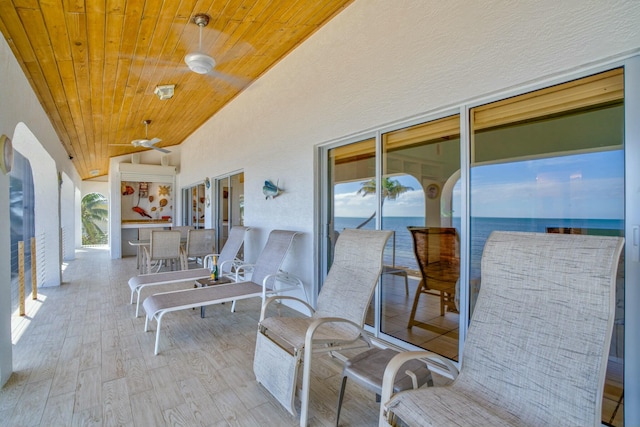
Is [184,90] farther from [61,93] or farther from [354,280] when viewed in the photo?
[354,280]

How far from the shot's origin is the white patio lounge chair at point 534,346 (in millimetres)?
1294

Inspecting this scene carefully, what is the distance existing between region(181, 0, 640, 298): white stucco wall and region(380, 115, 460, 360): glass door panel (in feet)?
0.94

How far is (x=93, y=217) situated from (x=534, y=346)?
17.3 m

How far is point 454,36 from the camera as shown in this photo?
2328 millimetres

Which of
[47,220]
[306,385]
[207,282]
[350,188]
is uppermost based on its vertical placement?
[350,188]

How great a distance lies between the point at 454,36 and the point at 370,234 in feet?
5.30

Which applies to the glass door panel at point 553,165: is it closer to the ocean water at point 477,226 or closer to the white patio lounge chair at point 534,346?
the ocean water at point 477,226

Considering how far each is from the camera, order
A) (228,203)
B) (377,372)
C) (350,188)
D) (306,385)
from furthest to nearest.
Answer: (228,203)
(350,188)
(306,385)
(377,372)

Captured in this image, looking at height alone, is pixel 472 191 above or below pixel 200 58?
below

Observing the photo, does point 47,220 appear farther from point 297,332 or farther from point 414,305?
point 414,305

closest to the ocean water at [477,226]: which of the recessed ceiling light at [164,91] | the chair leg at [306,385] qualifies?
the chair leg at [306,385]

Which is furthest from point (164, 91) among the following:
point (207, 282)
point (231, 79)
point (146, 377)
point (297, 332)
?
point (297, 332)

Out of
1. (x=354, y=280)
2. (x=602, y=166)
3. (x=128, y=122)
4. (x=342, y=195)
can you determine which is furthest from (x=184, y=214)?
(x=602, y=166)

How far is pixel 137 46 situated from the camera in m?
3.38
